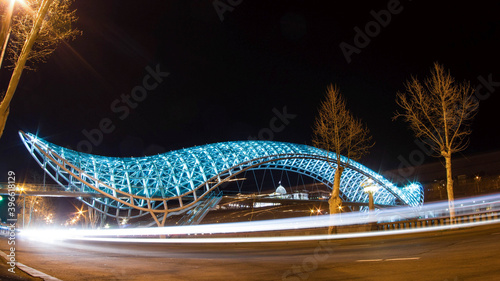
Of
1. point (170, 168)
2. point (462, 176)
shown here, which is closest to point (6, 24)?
point (170, 168)

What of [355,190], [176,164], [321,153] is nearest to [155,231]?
[176,164]

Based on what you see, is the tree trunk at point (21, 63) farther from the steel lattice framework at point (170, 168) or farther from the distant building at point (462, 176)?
the distant building at point (462, 176)

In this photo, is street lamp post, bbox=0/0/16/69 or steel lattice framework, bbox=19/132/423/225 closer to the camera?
street lamp post, bbox=0/0/16/69

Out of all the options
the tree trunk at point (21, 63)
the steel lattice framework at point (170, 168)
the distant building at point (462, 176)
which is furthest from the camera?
the distant building at point (462, 176)

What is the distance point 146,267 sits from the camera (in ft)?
38.2

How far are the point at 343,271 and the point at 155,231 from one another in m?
34.4

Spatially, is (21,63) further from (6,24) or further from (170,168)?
(170,168)

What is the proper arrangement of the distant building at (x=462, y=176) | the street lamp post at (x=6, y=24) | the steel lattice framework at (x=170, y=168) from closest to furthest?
1. the street lamp post at (x=6, y=24)
2. the steel lattice framework at (x=170, y=168)
3. the distant building at (x=462, y=176)

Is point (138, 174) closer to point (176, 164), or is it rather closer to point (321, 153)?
point (176, 164)

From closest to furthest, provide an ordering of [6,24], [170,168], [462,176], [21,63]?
[6,24] → [21,63] → [170,168] → [462,176]

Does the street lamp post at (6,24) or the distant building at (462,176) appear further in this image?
the distant building at (462,176)

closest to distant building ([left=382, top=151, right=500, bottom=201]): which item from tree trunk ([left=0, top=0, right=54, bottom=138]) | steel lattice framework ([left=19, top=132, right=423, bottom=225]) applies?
steel lattice framework ([left=19, top=132, right=423, bottom=225])

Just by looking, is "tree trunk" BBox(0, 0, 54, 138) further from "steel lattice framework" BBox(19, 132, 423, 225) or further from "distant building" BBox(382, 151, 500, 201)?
"distant building" BBox(382, 151, 500, 201)

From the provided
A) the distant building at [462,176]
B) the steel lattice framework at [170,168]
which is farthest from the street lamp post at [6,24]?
the distant building at [462,176]
